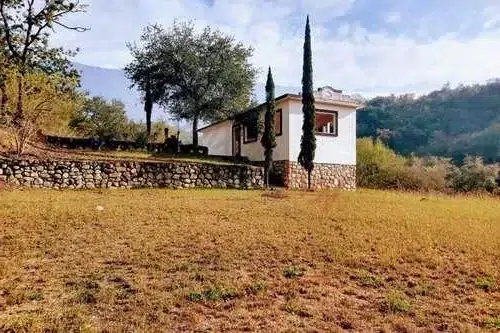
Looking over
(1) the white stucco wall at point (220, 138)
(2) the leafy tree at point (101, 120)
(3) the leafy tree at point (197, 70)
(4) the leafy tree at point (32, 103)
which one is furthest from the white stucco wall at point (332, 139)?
(2) the leafy tree at point (101, 120)

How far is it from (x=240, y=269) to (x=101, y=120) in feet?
83.9

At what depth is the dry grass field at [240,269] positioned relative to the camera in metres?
4.86

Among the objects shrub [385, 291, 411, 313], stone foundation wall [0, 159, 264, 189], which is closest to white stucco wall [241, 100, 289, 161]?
stone foundation wall [0, 159, 264, 189]

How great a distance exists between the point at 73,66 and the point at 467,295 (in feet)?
70.3

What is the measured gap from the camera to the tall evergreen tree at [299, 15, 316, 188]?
62.8ft

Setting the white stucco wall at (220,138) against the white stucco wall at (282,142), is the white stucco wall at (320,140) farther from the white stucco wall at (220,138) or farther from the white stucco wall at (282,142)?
the white stucco wall at (220,138)

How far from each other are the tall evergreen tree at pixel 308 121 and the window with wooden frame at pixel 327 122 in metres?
1.60

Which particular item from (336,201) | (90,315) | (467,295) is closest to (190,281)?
(90,315)

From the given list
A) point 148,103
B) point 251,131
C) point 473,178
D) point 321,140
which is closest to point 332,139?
point 321,140

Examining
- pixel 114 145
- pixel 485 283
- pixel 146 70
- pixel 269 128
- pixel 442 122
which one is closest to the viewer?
pixel 485 283

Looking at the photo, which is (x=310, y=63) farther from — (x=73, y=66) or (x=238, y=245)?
(x=238, y=245)

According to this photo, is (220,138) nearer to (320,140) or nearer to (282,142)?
(282,142)

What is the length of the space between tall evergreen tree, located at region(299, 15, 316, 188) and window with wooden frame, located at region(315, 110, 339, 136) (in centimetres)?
160

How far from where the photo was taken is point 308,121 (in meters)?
19.2
